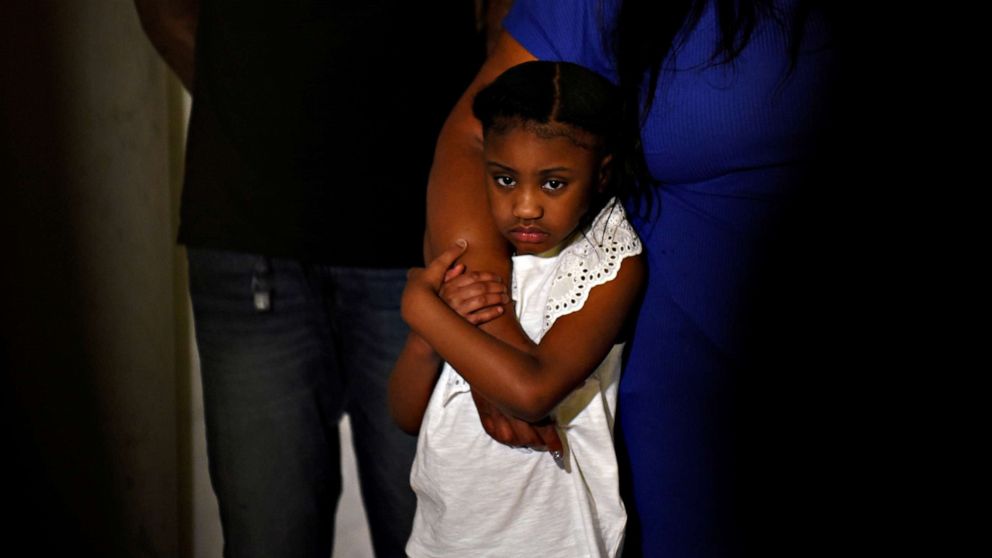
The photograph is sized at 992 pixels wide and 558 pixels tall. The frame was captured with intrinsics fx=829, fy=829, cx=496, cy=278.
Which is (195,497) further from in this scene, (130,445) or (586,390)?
(586,390)

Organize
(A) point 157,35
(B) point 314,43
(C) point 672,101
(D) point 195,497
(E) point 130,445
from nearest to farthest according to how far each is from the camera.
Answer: (C) point 672,101, (B) point 314,43, (A) point 157,35, (E) point 130,445, (D) point 195,497

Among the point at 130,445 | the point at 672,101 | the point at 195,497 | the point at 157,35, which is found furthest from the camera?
the point at 195,497

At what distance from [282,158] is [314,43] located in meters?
0.15

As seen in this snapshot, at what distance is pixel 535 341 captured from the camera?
0.78m

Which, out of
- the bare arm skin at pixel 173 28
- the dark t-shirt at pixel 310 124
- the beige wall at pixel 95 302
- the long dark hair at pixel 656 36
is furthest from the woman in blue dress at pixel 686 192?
the beige wall at pixel 95 302

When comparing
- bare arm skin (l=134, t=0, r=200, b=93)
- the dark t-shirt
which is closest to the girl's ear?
the dark t-shirt

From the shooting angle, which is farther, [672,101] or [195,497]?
[195,497]

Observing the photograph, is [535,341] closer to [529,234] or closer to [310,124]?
[529,234]

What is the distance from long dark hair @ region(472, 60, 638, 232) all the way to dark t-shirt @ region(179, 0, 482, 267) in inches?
13.7

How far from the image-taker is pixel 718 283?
30.6 inches

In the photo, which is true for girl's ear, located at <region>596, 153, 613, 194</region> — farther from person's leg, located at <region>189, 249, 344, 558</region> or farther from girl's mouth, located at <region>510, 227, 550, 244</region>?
person's leg, located at <region>189, 249, 344, 558</region>

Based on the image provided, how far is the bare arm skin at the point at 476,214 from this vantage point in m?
0.76

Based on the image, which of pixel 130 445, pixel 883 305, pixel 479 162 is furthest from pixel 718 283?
pixel 130 445

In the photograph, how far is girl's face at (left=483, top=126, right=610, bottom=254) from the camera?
0.74 metres
